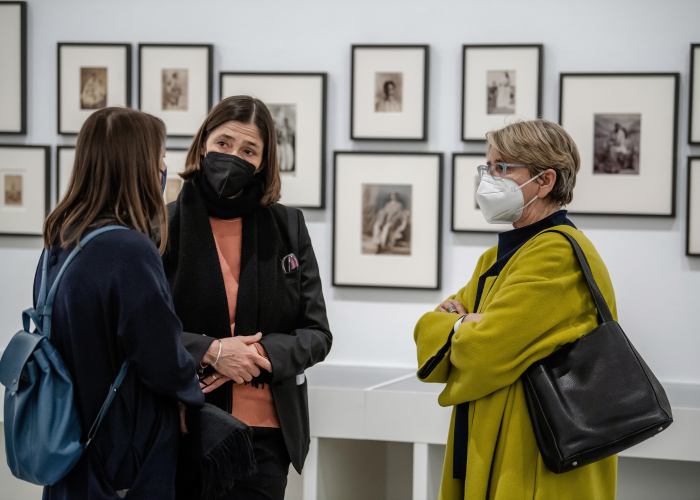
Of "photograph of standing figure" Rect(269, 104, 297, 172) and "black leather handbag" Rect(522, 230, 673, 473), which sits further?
"photograph of standing figure" Rect(269, 104, 297, 172)

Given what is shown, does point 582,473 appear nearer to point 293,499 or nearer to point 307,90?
point 293,499

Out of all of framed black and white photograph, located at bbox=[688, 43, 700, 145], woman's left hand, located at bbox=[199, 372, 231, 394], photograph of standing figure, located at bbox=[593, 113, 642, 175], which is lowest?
woman's left hand, located at bbox=[199, 372, 231, 394]

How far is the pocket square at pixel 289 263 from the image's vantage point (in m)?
2.08

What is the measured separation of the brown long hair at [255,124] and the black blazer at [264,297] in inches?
1.9

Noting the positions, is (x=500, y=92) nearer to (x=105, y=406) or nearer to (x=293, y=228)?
(x=293, y=228)

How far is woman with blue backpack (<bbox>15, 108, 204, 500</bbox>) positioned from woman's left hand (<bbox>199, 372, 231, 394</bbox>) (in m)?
0.31

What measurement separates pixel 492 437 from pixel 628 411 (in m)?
0.30

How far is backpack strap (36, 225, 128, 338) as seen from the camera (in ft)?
4.95

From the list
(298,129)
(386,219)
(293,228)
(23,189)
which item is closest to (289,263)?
(293,228)

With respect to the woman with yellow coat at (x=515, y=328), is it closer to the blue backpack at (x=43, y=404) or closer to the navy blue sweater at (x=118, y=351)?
the navy blue sweater at (x=118, y=351)

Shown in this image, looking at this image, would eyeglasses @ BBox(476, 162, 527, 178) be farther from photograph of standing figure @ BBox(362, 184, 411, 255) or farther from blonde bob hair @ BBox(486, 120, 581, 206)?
photograph of standing figure @ BBox(362, 184, 411, 255)

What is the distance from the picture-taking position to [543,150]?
192 centimetres

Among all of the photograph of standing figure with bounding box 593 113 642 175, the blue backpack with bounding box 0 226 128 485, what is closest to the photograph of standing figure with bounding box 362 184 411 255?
the photograph of standing figure with bounding box 593 113 642 175

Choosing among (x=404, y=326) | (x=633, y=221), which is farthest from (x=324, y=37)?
(x=633, y=221)
